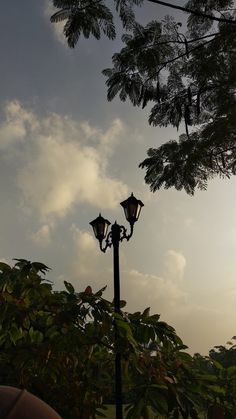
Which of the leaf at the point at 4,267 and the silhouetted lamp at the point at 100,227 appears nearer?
the leaf at the point at 4,267

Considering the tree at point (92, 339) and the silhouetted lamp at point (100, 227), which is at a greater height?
the silhouetted lamp at point (100, 227)

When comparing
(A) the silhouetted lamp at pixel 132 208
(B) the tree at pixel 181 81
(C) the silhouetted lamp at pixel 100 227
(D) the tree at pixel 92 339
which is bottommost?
(D) the tree at pixel 92 339

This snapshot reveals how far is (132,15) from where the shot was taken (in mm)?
8898

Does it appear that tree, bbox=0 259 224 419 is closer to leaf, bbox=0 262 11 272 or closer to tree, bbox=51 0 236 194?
leaf, bbox=0 262 11 272

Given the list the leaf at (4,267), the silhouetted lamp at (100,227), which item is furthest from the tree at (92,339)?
the silhouetted lamp at (100,227)

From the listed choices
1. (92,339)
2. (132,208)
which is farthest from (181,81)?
(92,339)

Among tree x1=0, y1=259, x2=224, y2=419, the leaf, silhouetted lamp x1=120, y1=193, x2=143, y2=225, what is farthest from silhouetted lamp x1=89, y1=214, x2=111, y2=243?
the leaf

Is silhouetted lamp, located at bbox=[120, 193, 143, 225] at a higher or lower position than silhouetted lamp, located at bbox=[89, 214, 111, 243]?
higher

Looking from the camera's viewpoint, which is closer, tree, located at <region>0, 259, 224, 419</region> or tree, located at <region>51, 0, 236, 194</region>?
tree, located at <region>0, 259, 224, 419</region>

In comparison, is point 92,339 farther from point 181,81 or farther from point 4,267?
point 181,81

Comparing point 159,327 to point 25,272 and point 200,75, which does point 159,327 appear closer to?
point 25,272

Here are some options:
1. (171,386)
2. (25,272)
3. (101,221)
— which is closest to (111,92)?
(101,221)

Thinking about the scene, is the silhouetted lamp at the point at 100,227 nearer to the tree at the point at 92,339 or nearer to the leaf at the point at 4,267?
the tree at the point at 92,339

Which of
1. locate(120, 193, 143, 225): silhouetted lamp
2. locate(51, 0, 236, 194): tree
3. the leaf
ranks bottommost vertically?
the leaf
